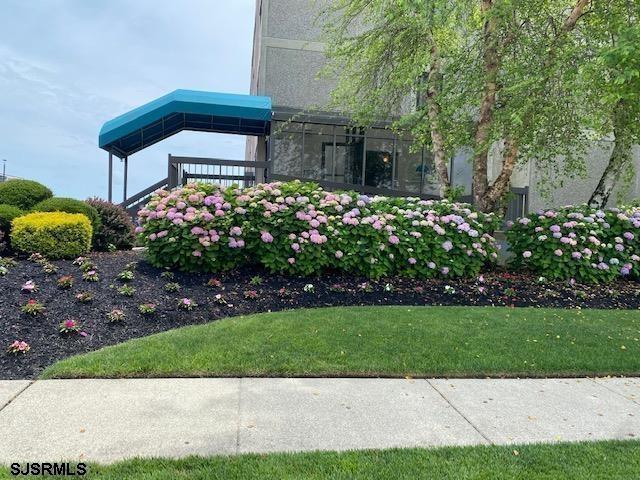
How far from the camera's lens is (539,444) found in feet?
10.2

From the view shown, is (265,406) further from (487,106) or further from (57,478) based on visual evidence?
(487,106)

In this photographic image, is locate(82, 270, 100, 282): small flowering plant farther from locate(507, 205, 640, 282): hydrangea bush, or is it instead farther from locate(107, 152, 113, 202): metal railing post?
locate(107, 152, 113, 202): metal railing post

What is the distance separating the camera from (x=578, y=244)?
8984 millimetres

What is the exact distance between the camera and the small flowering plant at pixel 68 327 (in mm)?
4984

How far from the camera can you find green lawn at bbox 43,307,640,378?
4.35 meters

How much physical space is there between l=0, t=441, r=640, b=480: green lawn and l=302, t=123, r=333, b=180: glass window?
12.2 m

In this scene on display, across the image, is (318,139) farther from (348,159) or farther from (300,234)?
(300,234)

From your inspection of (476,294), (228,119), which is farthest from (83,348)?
(228,119)

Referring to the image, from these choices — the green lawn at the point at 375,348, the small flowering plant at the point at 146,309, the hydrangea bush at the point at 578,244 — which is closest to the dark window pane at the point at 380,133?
the hydrangea bush at the point at 578,244

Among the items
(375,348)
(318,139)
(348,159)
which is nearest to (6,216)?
(375,348)

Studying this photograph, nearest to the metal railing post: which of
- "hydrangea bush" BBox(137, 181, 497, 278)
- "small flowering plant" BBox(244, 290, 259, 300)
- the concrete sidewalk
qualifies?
"hydrangea bush" BBox(137, 181, 497, 278)

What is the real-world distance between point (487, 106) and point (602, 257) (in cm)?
363

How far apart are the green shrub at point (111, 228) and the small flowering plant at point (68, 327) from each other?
14.9ft

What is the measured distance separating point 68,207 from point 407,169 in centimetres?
1003
